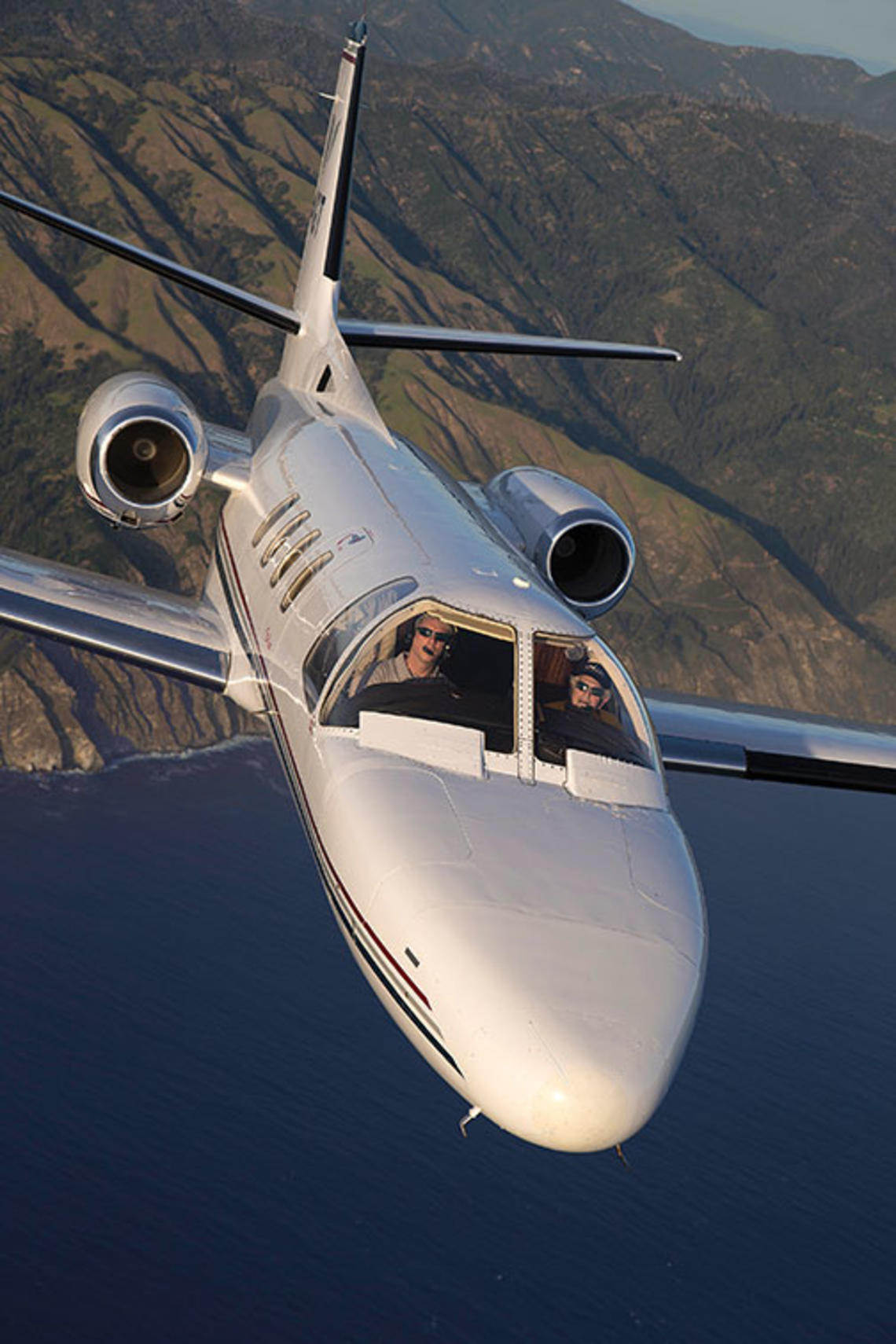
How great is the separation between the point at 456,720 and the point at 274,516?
1251 centimetres

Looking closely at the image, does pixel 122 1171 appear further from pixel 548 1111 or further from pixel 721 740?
pixel 548 1111

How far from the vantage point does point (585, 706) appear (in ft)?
67.4

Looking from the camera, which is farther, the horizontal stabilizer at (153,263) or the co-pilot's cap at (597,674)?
the horizontal stabilizer at (153,263)

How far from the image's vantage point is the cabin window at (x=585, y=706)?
19.8 metres

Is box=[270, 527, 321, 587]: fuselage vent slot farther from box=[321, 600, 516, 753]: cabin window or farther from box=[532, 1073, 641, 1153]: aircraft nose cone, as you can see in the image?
box=[532, 1073, 641, 1153]: aircraft nose cone

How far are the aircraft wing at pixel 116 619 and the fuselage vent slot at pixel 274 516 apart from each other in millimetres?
2034

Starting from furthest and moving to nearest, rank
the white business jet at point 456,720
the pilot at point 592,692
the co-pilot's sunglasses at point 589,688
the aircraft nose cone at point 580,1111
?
the co-pilot's sunglasses at point 589,688 < the pilot at point 592,692 < the white business jet at point 456,720 < the aircraft nose cone at point 580,1111

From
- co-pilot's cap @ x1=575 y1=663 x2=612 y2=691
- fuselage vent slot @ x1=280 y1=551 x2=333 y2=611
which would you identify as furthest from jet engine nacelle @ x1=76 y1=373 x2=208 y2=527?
co-pilot's cap @ x1=575 y1=663 x2=612 y2=691

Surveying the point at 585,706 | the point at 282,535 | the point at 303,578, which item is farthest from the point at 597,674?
the point at 282,535

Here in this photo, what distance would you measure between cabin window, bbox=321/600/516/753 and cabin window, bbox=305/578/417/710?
0.58 m

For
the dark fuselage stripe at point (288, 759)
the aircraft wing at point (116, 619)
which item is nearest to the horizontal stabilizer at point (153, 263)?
the dark fuselage stripe at point (288, 759)

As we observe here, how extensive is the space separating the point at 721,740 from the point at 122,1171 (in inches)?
3308

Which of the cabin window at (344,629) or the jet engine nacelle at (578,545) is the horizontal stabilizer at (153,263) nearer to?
the jet engine nacelle at (578,545)

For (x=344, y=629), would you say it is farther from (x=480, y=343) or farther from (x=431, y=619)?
(x=480, y=343)
